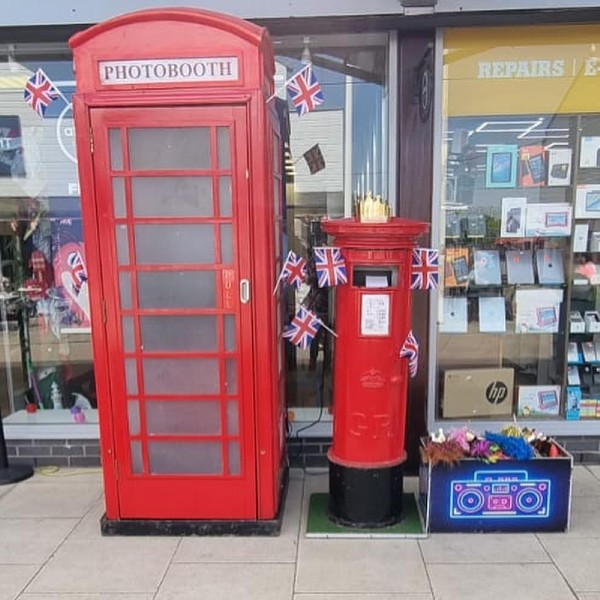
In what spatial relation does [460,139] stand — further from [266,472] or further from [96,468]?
[96,468]

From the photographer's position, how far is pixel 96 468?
4.09m

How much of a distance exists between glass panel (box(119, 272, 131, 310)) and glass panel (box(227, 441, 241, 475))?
973mm

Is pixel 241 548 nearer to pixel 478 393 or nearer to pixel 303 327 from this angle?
pixel 303 327

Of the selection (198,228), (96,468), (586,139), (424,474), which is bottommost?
(96,468)

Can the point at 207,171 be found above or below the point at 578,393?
above

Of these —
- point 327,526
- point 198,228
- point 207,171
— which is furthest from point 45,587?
point 207,171

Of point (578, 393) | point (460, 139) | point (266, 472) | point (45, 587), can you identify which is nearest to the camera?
point (45, 587)

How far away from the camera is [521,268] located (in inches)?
164

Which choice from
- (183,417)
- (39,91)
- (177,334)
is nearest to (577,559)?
(183,417)

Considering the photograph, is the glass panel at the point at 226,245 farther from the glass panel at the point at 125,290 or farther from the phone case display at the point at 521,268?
the phone case display at the point at 521,268

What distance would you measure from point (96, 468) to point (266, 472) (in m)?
1.70

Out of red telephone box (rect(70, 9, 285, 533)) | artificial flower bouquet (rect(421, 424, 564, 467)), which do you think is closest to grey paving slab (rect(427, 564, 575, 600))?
artificial flower bouquet (rect(421, 424, 564, 467))

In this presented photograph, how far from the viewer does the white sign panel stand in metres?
2.77

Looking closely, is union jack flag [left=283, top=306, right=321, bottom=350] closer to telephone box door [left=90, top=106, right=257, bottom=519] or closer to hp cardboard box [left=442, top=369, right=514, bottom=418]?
telephone box door [left=90, top=106, right=257, bottom=519]
